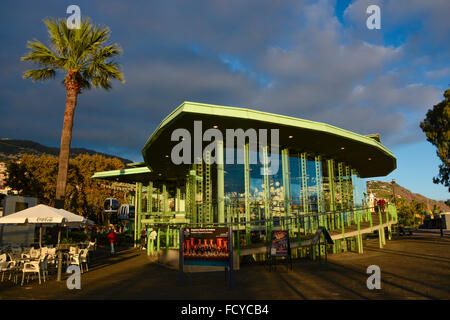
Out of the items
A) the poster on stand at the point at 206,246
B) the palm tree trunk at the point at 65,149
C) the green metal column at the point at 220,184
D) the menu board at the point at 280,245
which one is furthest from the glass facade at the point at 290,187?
the palm tree trunk at the point at 65,149

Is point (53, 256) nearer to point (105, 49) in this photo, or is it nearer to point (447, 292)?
point (105, 49)

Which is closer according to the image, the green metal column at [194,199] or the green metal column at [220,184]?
the green metal column at [220,184]

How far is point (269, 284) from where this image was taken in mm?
8797

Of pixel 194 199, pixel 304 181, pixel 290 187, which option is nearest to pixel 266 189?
pixel 290 187

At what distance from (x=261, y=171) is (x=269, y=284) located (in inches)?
270

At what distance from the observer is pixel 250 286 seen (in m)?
8.62

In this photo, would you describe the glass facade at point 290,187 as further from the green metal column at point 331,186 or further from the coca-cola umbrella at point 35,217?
the coca-cola umbrella at point 35,217

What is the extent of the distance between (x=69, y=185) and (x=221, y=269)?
116ft

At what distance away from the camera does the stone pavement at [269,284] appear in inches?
296

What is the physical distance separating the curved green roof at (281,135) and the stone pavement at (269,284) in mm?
5184

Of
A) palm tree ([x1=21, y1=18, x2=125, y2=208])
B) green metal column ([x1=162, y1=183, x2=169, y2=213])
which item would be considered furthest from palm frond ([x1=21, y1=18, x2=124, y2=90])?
green metal column ([x1=162, y1=183, x2=169, y2=213])

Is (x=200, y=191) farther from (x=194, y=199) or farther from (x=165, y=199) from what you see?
(x=165, y=199)

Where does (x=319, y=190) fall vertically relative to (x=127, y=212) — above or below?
above
